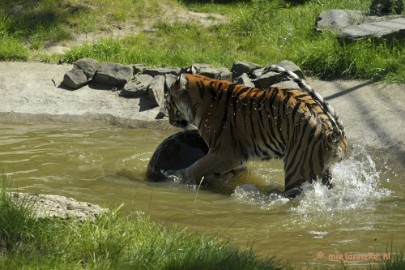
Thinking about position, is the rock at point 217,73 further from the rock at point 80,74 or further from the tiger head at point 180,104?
the tiger head at point 180,104

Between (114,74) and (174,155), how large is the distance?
3.27 metres

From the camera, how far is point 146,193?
693 cm

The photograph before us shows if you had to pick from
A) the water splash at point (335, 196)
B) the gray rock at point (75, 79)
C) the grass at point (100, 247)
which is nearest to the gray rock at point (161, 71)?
the gray rock at point (75, 79)

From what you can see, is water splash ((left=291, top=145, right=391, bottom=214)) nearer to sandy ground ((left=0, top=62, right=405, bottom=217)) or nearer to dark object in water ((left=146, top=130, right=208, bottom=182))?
sandy ground ((left=0, top=62, right=405, bottom=217))

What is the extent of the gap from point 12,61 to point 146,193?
16.2 feet

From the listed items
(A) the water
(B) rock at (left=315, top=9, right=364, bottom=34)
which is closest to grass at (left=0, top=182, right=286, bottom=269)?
(A) the water

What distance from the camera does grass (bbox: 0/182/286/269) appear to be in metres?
4.16

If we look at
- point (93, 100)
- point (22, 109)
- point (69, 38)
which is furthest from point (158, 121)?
point (69, 38)

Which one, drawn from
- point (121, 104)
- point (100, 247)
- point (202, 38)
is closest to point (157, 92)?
point (121, 104)

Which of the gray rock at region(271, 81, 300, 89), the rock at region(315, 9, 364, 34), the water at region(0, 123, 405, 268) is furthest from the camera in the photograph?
the rock at region(315, 9, 364, 34)

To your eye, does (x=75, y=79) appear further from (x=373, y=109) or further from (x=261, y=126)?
(x=261, y=126)

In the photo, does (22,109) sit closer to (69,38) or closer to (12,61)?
(12,61)

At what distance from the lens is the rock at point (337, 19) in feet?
37.4

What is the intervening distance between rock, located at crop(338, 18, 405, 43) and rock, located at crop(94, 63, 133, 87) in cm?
287
